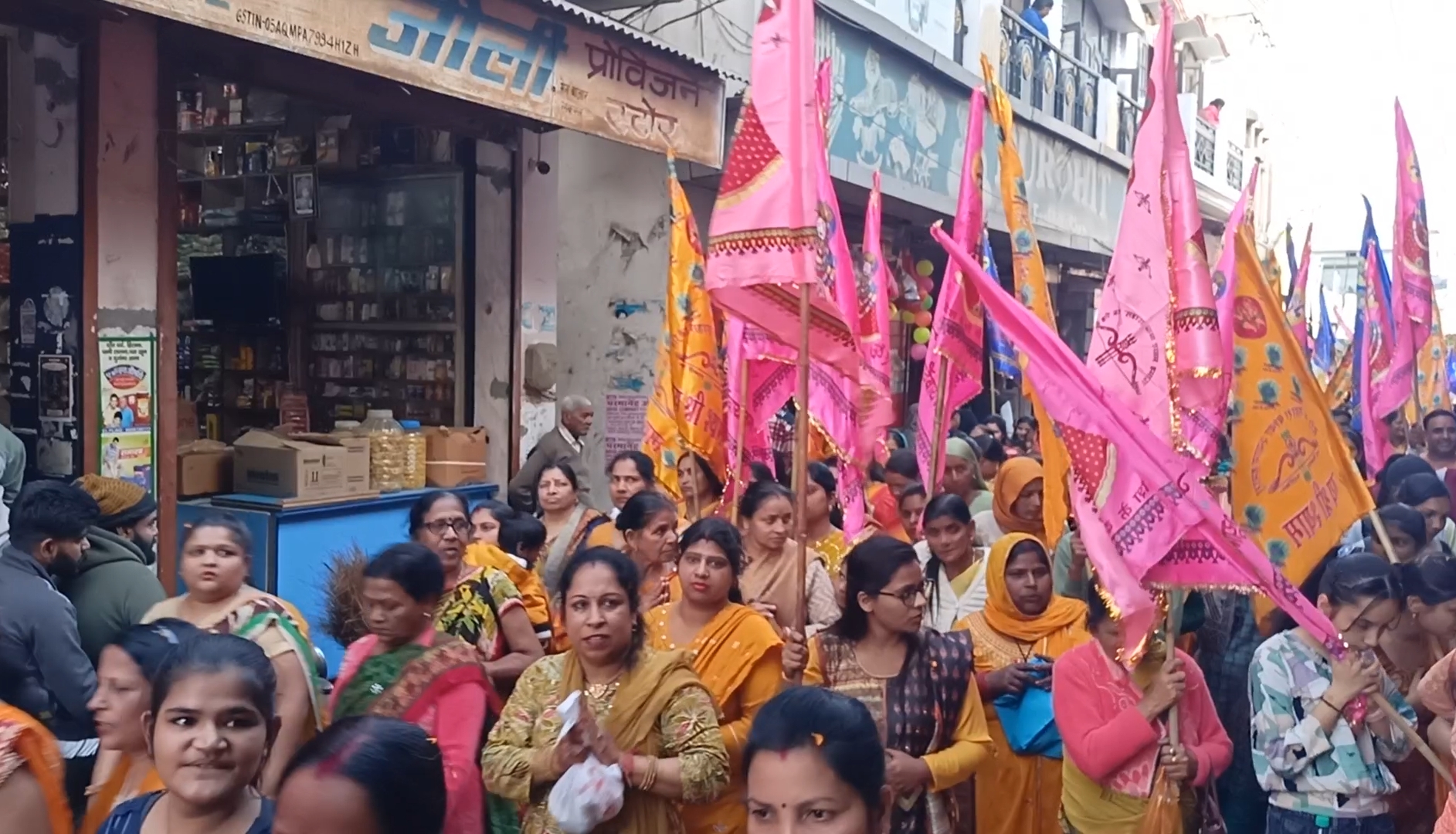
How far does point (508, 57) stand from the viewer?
6.73 m

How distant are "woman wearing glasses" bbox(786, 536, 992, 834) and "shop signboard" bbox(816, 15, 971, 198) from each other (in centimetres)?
737

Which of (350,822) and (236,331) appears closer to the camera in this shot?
(350,822)

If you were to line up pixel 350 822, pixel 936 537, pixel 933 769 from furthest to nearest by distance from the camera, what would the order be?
pixel 936 537
pixel 933 769
pixel 350 822

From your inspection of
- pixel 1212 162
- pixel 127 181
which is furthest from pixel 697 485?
pixel 1212 162

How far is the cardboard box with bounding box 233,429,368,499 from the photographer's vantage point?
7.60 metres

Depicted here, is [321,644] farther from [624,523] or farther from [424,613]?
[424,613]

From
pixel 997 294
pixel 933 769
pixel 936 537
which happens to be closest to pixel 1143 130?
pixel 997 294

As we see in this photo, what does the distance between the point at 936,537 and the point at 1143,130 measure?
162 centimetres

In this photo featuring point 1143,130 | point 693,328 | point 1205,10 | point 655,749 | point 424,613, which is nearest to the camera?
point 655,749

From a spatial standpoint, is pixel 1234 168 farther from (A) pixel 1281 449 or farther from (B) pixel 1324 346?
(A) pixel 1281 449

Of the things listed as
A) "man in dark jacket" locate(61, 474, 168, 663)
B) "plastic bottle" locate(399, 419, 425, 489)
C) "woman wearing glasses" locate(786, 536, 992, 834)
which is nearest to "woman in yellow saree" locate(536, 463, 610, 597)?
"man in dark jacket" locate(61, 474, 168, 663)

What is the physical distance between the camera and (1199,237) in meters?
3.96

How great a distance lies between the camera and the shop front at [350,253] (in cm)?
661

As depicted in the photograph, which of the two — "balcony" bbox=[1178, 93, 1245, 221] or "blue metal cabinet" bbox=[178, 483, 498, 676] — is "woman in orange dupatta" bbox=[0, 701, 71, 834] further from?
"balcony" bbox=[1178, 93, 1245, 221]
